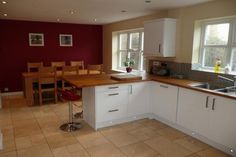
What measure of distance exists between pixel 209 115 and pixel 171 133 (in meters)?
0.75

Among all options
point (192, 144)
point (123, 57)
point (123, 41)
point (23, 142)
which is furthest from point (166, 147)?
point (123, 41)

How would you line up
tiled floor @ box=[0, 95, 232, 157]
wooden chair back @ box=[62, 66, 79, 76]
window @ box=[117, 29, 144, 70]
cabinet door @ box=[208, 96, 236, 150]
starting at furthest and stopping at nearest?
window @ box=[117, 29, 144, 70] < wooden chair back @ box=[62, 66, 79, 76] < tiled floor @ box=[0, 95, 232, 157] < cabinet door @ box=[208, 96, 236, 150]

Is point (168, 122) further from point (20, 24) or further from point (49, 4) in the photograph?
point (20, 24)

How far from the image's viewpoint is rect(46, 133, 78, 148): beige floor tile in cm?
289

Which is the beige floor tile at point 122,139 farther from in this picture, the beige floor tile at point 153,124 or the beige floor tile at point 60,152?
the beige floor tile at point 60,152

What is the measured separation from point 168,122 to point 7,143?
2.69 metres

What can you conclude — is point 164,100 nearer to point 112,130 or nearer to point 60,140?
point 112,130

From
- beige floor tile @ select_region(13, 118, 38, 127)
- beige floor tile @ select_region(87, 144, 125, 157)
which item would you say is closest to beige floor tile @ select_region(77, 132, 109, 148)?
beige floor tile @ select_region(87, 144, 125, 157)

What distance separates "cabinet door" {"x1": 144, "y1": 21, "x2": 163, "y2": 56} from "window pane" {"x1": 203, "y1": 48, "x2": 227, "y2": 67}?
89 cm

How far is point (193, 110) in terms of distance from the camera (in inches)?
120

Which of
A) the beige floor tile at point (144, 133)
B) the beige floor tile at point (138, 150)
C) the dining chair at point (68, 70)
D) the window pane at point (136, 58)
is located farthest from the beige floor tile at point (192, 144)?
the dining chair at point (68, 70)

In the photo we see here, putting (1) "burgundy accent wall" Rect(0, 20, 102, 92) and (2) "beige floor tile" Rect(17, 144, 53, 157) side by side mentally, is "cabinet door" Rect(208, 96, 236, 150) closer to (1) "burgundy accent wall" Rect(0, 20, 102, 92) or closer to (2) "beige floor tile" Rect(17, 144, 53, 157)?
(2) "beige floor tile" Rect(17, 144, 53, 157)

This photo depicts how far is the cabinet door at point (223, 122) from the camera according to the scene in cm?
254

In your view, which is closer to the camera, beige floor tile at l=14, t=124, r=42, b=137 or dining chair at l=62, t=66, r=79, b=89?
beige floor tile at l=14, t=124, r=42, b=137
